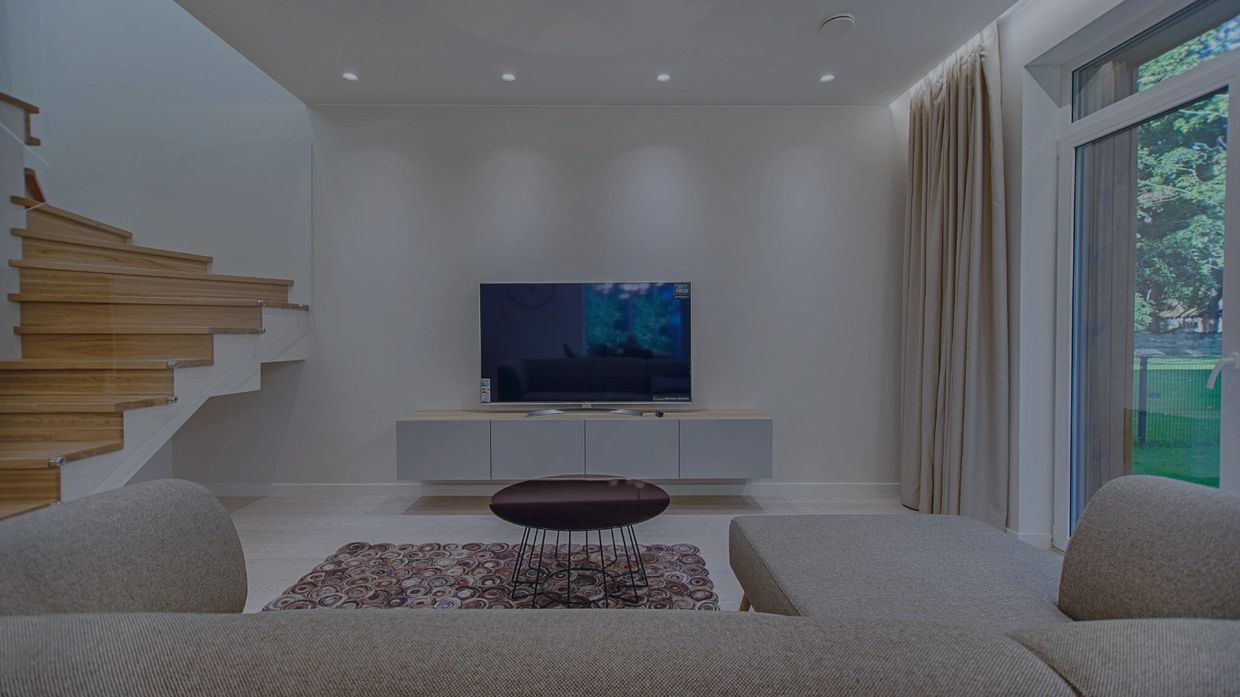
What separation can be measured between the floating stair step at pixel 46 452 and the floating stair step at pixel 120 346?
47 cm

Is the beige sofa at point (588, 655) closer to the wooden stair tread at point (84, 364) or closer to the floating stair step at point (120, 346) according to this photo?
the wooden stair tread at point (84, 364)

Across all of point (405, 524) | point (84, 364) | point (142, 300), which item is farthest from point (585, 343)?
point (84, 364)

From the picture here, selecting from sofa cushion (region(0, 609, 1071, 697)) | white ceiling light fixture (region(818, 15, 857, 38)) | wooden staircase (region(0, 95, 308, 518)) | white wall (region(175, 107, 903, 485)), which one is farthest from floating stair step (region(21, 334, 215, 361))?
white ceiling light fixture (region(818, 15, 857, 38))

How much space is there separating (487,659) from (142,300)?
313 centimetres

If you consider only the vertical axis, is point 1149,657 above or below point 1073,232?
below

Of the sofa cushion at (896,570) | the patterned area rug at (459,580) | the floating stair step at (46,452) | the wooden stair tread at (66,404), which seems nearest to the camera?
the sofa cushion at (896,570)

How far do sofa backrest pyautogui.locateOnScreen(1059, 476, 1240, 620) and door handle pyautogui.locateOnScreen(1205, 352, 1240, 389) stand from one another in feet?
3.93

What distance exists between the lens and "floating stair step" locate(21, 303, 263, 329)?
2.44m

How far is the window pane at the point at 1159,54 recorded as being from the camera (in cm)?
196

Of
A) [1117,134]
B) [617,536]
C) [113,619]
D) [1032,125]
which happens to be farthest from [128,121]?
[1117,134]

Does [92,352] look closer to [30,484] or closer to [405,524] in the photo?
[30,484]

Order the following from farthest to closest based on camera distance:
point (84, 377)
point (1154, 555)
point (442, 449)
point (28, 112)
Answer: point (442, 449) → point (28, 112) → point (84, 377) → point (1154, 555)

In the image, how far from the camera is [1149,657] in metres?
0.47

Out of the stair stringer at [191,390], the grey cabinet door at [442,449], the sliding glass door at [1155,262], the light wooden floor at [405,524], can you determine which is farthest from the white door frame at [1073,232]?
the stair stringer at [191,390]
